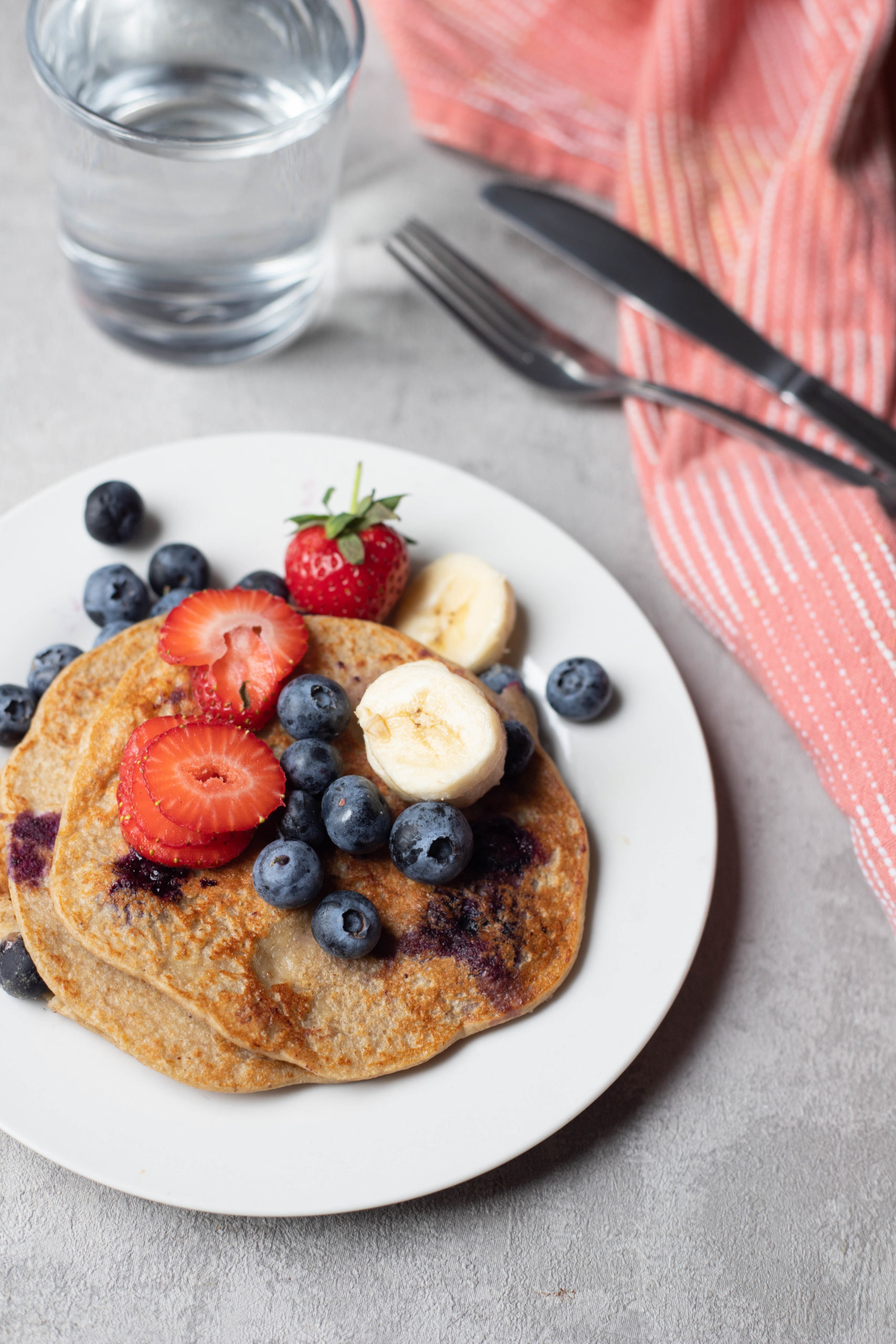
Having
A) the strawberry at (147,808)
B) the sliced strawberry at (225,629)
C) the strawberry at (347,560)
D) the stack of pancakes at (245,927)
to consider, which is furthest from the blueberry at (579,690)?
the strawberry at (147,808)

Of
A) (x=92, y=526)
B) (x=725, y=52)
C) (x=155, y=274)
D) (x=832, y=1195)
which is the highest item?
(x=725, y=52)

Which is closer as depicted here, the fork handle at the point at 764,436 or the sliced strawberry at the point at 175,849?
the sliced strawberry at the point at 175,849

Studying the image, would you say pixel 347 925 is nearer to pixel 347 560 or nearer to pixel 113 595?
pixel 347 560

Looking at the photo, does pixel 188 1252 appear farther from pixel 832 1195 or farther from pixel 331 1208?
pixel 832 1195

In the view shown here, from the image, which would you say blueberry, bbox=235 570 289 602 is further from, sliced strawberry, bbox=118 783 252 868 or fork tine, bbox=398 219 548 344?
fork tine, bbox=398 219 548 344

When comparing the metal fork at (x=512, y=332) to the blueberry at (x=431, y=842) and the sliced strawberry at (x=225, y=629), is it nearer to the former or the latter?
the sliced strawberry at (x=225, y=629)

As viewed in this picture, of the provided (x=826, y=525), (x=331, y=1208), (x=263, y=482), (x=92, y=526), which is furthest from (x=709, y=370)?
(x=331, y=1208)

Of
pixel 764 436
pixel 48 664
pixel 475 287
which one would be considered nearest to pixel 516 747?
pixel 48 664

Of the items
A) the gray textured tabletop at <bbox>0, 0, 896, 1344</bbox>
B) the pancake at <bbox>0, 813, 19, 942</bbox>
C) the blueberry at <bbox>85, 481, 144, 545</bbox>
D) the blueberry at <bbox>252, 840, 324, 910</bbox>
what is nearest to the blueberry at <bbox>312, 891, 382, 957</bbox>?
the blueberry at <bbox>252, 840, 324, 910</bbox>
